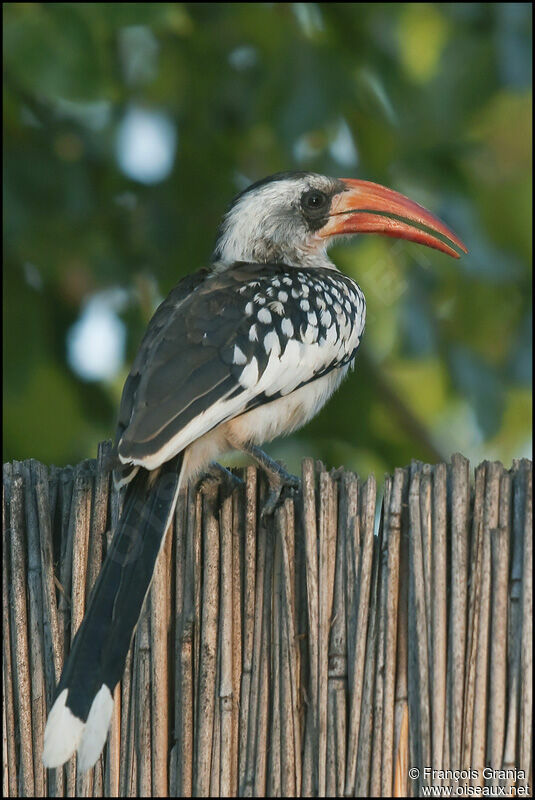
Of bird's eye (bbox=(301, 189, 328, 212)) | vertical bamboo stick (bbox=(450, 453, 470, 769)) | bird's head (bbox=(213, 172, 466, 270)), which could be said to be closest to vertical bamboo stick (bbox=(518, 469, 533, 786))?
vertical bamboo stick (bbox=(450, 453, 470, 769))

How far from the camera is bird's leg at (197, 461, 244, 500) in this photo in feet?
8.66

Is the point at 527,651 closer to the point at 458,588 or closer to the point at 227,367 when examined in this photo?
the point at 458,588

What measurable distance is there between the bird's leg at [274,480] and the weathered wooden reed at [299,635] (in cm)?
4

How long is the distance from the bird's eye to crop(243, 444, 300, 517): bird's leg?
115 cm

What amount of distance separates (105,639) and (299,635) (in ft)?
1.31

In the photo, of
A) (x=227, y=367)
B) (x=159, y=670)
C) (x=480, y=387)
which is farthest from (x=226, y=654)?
(x=480, y=387)

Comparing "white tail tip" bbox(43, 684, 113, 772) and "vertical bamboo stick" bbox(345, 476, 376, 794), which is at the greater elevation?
"vertical bamboo stick" bbox(345, 476, 376, 794)

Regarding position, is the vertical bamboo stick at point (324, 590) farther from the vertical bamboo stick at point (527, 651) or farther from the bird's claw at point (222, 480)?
the vertical bamboo stick at point (527, 651)

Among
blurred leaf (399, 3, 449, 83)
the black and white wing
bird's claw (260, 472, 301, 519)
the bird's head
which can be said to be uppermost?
blurred leaf (399, 3, 449, 83)

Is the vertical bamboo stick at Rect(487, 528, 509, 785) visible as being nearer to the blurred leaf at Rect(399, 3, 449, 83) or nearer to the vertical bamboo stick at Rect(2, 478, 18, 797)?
the vertical bamboo stick at Rect(2, 478, 18, 797)

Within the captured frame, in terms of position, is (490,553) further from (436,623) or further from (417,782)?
(417,782)

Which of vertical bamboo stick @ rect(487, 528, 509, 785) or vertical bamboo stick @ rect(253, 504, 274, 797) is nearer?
vertical bamboo stick @ rect(487, 528, 509, 785)

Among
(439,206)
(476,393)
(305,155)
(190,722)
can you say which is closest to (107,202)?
(305,155)

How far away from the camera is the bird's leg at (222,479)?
2.64 metres
